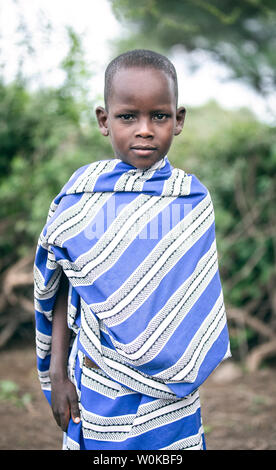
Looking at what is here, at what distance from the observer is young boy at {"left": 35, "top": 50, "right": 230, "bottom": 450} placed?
1.55 metres

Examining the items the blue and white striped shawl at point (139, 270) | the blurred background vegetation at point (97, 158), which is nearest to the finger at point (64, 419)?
the blue and white striped shawl at point (139, 270)

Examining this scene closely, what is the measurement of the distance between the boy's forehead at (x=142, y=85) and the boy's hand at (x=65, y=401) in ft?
3.43

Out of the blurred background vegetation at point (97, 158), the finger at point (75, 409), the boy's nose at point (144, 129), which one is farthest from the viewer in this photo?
the blurred background vegetation at point (97, 158)

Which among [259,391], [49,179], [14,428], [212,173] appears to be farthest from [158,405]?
[212,173]

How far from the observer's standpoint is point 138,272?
1549 millimetres

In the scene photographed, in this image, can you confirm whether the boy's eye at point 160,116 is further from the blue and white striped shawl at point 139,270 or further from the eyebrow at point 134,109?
the blue and white striped shawl at point 139,270

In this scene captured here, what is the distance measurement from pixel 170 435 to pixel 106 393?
0.87 ft

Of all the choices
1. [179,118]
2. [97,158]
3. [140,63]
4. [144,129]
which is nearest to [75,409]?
[144,129]

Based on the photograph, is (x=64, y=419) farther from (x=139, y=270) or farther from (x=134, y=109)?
(x=134, y=109)

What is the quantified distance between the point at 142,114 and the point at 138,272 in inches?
20.8

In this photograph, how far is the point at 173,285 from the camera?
158 centimetres

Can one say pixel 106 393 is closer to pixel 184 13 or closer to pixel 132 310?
pixel 132 310

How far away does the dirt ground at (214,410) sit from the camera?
3094mm

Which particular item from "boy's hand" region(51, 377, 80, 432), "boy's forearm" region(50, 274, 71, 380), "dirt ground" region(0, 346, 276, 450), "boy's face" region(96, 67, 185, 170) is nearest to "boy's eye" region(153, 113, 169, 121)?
"boy's face" region(96, 67, 185, 170)
